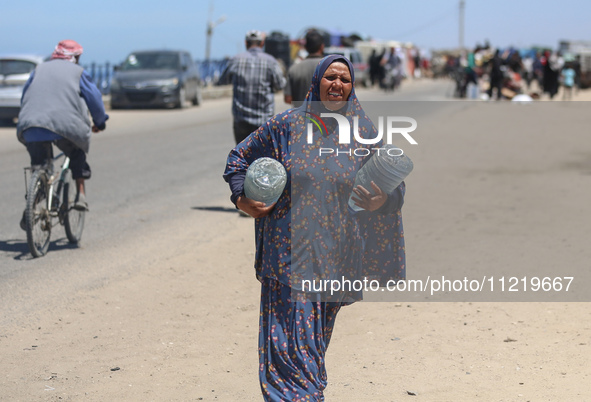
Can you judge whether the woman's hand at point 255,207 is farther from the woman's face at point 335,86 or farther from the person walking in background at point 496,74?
the person walking in background at point 496,74

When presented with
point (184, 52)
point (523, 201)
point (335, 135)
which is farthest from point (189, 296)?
point (184, 52)

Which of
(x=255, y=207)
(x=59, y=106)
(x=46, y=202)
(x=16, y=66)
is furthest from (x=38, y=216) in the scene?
(x=16, y=66)

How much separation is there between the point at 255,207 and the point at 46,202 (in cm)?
427

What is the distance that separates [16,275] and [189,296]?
1.51 m

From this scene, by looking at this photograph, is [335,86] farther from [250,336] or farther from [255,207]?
[250,336]

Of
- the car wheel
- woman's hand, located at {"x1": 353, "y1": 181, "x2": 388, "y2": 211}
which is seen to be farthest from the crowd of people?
woman's hand, located at {"x1": 353, "y1": 181, "x2": 388, "y2": 211}

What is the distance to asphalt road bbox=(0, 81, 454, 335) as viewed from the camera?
6551mm

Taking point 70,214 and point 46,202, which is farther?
point 70,214

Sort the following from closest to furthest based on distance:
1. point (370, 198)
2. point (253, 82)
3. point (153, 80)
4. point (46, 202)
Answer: point (370, 198), point (46, 202), point (253, 82), point (153, 80)

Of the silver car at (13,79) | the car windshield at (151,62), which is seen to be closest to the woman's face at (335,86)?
the silver car at (13,79)

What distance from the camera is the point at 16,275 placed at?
6734 mm

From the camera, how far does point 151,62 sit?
2466 centimetres

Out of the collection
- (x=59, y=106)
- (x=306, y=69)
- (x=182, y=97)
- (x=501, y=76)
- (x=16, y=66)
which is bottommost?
(x=182, y=97)

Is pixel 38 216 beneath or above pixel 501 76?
beneath
